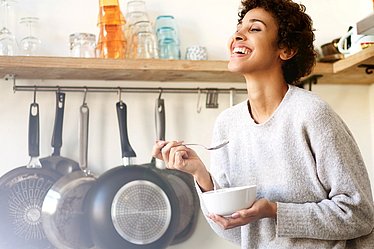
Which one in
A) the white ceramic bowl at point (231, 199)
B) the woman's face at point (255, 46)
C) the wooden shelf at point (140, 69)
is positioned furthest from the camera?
the wooden shelf at point (140, 69)

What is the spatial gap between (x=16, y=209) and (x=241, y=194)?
70 centimetres

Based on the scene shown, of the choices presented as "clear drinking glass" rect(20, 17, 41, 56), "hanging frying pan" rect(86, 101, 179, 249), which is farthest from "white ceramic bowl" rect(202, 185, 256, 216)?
"clear drinking glass" rect(20, 17, 41, 56)

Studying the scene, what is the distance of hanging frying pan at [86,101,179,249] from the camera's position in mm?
1396

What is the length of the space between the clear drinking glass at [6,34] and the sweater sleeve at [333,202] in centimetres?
84

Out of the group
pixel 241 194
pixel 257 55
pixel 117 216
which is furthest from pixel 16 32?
pixel 241 194

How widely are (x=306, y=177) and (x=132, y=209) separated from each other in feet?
1.88

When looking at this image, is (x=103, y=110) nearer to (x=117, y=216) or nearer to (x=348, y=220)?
(x=117, y=216)

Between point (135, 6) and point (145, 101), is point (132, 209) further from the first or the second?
point (135, 6)

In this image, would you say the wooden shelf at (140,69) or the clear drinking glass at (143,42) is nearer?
the wooden shelf at (140,69)

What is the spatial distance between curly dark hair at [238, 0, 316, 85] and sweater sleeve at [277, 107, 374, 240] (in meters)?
0.18

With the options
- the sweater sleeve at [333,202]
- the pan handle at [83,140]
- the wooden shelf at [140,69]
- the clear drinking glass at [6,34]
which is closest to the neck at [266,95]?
the sweater sleeve at [333,202]

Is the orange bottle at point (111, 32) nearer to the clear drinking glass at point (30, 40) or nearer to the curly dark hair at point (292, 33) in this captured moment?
the clear drinking glass at point (30, 40)

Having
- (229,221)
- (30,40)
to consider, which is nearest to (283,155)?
(229,221)

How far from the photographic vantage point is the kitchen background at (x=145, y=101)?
151 centimetres
